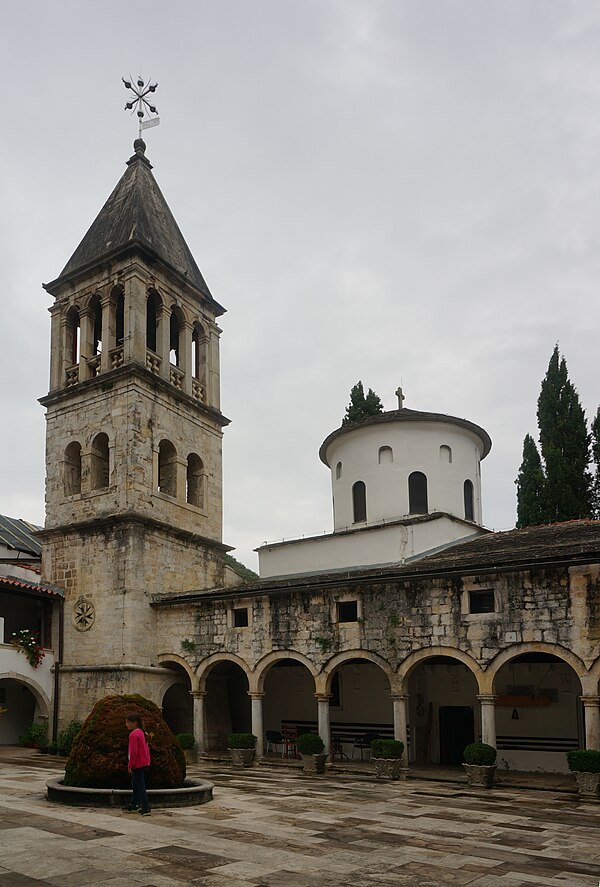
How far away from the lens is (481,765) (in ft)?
57.5

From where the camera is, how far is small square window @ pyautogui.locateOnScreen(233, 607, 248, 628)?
22531 mm

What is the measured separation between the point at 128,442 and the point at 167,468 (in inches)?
93.4

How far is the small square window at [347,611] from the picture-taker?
20.6 meters

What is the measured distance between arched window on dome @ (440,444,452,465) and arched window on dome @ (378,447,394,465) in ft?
5.43

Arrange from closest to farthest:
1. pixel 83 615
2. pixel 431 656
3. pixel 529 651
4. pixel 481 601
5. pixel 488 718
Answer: pixel 529 651, pixel 488 718, pixel 481 601, pixel 431 656, pixel 83 615

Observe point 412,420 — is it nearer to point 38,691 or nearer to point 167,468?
Answer: point 167,468

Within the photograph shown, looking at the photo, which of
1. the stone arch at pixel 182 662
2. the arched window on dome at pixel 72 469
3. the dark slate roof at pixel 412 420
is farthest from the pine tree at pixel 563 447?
the arched window on dome at pixel 72 469

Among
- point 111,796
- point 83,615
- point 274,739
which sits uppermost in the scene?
point 83,615

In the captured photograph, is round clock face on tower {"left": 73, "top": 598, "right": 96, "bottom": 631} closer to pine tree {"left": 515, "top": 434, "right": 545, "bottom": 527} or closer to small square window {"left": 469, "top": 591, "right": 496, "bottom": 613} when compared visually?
small square window {"left": 469, "top": 591, "right": 496, "bottom": 613}

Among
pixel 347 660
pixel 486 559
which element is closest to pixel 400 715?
pixel 347 660

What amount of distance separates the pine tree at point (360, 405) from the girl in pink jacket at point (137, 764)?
2571cm

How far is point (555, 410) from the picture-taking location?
35812mm

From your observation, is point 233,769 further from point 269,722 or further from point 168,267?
point 168,267

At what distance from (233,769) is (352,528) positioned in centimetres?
898
